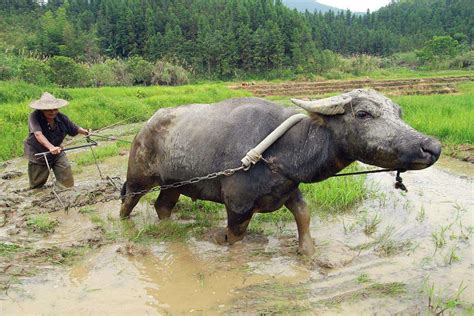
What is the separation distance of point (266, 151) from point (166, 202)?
63.0 inches

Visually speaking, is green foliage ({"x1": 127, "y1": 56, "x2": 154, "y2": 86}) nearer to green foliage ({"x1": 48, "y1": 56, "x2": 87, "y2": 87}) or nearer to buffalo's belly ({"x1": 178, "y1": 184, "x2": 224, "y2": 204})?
green foliage ({"x1": 48, "y1": 56, "x2": 87, "y2": 87})

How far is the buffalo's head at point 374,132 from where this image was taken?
8.71ft

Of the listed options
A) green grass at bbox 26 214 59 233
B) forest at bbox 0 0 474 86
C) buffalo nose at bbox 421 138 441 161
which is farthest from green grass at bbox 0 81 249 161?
forest at bbox 0 0 474 86

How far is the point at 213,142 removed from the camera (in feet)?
12.3

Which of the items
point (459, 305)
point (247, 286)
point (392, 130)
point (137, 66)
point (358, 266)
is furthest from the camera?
point (137, 66)

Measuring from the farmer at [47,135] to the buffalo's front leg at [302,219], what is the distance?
2815 mm

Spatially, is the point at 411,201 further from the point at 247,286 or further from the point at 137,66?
the point at 137,66

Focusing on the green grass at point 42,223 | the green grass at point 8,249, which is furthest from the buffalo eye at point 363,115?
the green grass at point 42,223

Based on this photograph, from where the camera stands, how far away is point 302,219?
12.3 feet

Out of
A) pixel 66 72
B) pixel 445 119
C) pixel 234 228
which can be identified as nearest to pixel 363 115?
pixel 234 228

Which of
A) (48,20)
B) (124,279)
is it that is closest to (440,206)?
(124,279)

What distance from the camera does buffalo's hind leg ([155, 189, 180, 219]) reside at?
4582mm

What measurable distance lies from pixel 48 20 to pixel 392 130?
1354 inches

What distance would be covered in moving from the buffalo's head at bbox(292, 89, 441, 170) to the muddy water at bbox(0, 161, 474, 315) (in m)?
1.00
